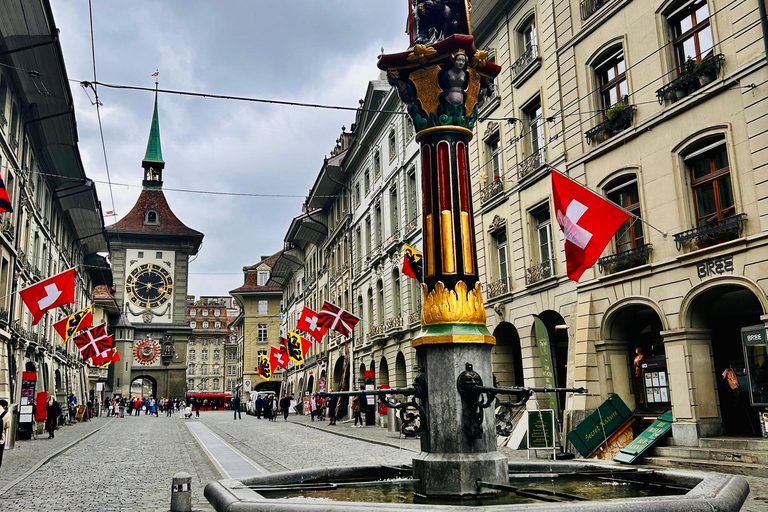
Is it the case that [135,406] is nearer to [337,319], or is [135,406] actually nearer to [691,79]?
[337,319]

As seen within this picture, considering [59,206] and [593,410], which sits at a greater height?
[59,206]

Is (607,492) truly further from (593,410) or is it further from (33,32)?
(33,32)

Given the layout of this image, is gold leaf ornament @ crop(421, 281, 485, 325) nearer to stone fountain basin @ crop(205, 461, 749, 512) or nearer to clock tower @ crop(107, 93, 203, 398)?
stone fountain basin @ crop(205, 461, 749, 512)

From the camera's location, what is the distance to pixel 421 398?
25.5 feet

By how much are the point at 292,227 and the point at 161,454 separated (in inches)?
1504

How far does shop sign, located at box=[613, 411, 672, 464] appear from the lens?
15430 millimetres

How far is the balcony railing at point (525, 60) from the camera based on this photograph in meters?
22.8

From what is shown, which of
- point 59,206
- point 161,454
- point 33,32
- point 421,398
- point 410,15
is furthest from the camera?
point 59,206

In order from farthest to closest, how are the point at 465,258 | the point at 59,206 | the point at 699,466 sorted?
the point at 59,206, the point at 699,466, the point at 465,258

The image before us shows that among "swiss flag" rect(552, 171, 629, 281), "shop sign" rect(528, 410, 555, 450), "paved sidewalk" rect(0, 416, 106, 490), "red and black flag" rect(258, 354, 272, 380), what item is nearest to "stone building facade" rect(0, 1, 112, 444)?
"paved sidewalk" rect(0, 416, 106, 490)

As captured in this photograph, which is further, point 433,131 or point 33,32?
point 33,32

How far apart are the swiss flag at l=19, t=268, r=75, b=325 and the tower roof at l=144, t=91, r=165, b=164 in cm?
7867

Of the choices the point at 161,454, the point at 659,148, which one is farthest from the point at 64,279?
the point at 659,148

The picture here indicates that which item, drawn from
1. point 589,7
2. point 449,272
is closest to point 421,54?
point 449,272
